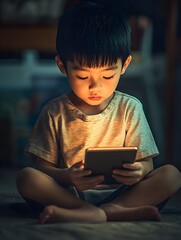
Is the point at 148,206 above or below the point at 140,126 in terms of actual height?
below

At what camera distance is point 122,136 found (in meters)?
1.19

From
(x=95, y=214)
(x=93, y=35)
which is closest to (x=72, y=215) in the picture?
(x=95, y=214)

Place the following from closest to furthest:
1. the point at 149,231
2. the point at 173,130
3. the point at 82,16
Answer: the point at 149,231 < the point at 82,16 < the point at 173,130

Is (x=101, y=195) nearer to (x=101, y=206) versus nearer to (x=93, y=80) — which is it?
(x=101, y=206)

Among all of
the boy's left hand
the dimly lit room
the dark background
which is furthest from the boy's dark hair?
the dark background

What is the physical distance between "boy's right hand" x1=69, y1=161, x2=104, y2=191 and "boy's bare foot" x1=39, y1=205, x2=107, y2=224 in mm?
46

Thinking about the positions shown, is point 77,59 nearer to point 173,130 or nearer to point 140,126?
point 140,126

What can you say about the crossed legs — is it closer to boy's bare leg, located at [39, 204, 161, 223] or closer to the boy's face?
boy's bare leg, located at [39, 204, 161, 223]

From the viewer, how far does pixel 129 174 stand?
111 centimetres

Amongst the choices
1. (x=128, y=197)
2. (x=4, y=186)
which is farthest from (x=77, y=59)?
(x=4, y=186)

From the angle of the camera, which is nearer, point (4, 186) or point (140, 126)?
point (140, 126)

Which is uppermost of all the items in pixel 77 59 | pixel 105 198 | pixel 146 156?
pixel 77 59

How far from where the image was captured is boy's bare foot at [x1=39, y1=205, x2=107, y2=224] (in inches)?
42.0

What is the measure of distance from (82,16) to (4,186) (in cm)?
77
